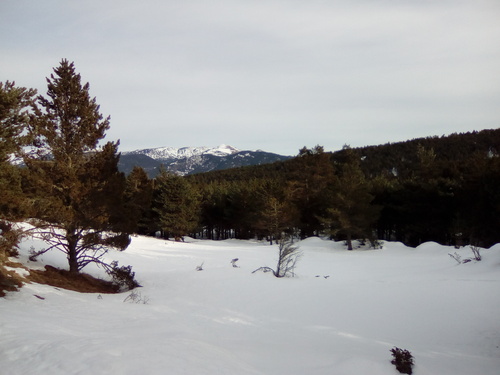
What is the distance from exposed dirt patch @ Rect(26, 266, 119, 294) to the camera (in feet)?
40.4

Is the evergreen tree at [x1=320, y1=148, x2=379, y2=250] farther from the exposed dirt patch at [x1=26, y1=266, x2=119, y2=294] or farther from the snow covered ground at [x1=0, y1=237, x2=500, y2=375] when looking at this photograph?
the exposed dirt patch at [x1=26, y1=266, x2=119, y2=294]

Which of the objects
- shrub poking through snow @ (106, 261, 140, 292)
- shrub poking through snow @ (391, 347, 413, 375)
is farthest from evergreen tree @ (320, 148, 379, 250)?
shrub poking through snow @ (391, 347, 413, 375)

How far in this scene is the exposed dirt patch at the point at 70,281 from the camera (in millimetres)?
12305

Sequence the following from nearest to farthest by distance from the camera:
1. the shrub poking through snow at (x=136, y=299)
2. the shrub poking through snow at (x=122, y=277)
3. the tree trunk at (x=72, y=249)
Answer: the shrub poking through snow at (x=136, y=299) → the tree trunk at (x=72, y=249) → the shrub poking through snow at (x=122, y=277)

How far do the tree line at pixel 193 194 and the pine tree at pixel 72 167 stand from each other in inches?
1.6

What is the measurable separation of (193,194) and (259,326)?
36.6 meters

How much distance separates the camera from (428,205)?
114 feet

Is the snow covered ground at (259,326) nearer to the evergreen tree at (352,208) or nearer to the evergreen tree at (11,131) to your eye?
the evergreen tree at (11,131)

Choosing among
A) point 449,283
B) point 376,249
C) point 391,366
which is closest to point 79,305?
point 391,366

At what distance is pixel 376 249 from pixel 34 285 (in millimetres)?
28509

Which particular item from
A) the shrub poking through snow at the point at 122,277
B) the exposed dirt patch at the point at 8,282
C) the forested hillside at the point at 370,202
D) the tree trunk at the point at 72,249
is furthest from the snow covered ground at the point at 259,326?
the forested hillside at the point at 370,202

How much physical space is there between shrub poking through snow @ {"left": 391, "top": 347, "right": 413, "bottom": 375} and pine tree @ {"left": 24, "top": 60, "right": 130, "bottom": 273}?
11.3 m

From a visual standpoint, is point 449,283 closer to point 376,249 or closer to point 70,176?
point 70,176

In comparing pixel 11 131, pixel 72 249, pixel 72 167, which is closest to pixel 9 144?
pixel 11 131
